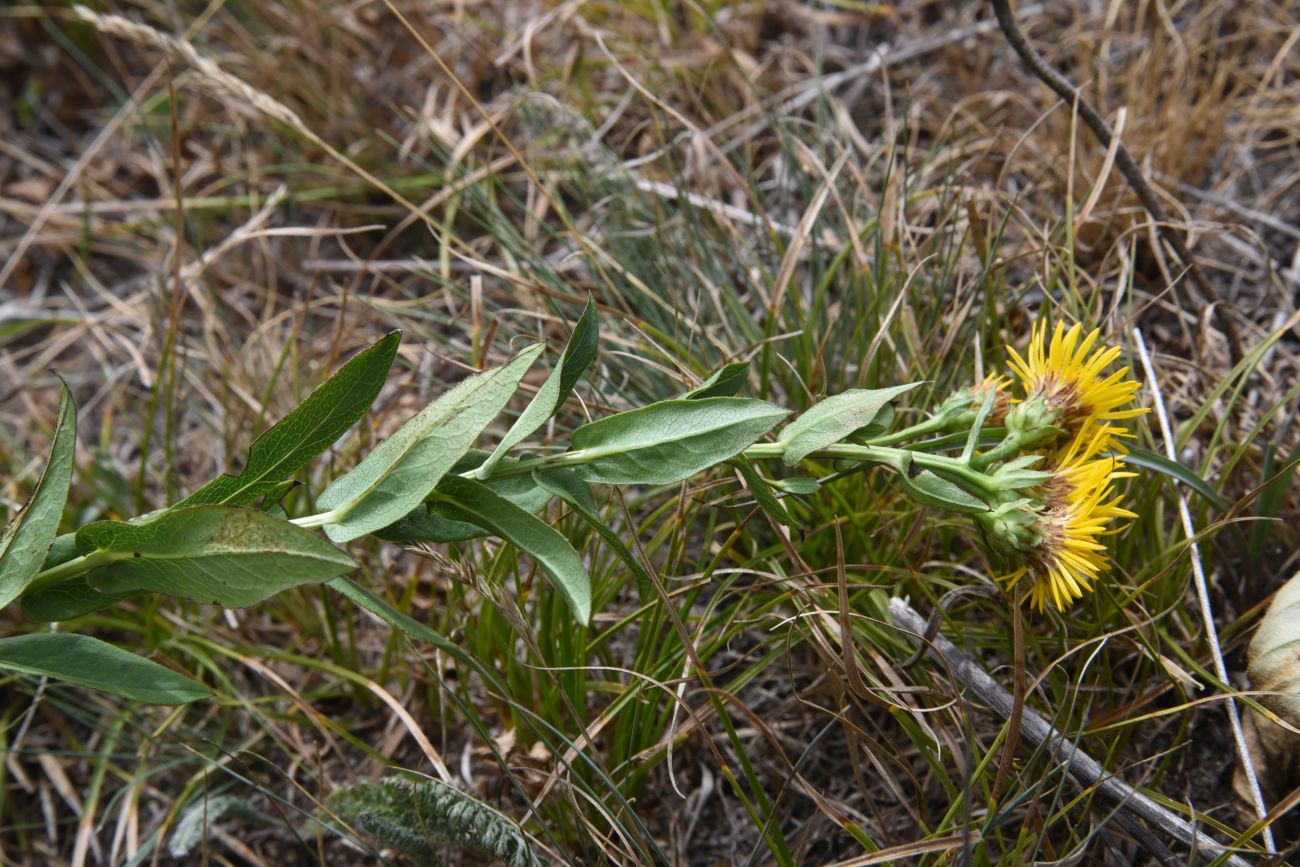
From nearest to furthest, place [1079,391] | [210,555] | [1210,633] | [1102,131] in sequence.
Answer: [210,555]
[1079,391]
[1210,633]
[1102,131]

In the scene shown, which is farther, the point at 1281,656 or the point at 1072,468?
the point at 1281,656

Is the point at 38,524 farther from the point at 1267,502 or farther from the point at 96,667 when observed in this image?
the point at 1267,502

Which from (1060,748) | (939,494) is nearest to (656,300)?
(939,494)

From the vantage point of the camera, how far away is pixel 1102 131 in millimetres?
1358

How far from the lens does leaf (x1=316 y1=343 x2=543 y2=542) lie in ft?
2.74

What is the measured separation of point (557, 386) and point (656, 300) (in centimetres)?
63

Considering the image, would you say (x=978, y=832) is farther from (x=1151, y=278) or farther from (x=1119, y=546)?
(x=1151, y=278)

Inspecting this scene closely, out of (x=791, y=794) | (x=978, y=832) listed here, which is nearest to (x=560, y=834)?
(x=791, y=794)

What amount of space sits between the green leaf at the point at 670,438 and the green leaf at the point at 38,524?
0.43 m

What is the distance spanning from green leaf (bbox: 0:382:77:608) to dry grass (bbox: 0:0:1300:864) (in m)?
0.33

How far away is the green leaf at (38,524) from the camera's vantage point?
836 mm

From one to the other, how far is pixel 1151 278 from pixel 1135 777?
81 cm

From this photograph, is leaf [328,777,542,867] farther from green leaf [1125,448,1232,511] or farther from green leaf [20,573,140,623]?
green leaf [1125,448,1232,511]

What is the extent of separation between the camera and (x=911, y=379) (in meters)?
1.32
